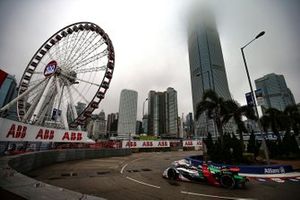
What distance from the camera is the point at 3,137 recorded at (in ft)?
33.2

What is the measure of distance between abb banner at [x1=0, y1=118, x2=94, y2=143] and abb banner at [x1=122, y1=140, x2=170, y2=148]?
14.0 metres

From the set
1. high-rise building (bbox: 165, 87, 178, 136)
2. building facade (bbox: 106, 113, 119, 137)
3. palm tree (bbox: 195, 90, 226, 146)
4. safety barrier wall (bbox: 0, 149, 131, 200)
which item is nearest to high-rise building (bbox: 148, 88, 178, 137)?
high-rise building (bbox: 165, 87, 178, 136)

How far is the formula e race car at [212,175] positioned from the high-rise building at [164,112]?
128 metres

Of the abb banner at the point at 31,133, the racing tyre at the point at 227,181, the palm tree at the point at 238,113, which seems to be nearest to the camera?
the racing tyre at the point at 227,181

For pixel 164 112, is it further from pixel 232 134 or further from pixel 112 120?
pixel 232 134

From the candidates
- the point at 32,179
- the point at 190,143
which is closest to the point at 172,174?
the point at 32,179

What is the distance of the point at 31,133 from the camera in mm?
13148

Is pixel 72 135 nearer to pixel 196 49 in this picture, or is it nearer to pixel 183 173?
pixel 183 173

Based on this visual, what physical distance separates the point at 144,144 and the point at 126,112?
8613 centimetres

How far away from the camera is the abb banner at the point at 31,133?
10.4 meters

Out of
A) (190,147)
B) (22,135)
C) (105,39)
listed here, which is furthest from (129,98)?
(22,135)

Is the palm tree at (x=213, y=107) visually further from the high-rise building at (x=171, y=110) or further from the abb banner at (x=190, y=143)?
the high-rise building at (x=171, y=110)

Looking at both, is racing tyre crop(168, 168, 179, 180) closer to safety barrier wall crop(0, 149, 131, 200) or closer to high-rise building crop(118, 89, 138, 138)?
safety barrier wall crop(0, 149, 131, 200)

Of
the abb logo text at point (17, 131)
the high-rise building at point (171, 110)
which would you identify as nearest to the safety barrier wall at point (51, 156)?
the abb logo text at point (17, 131)
